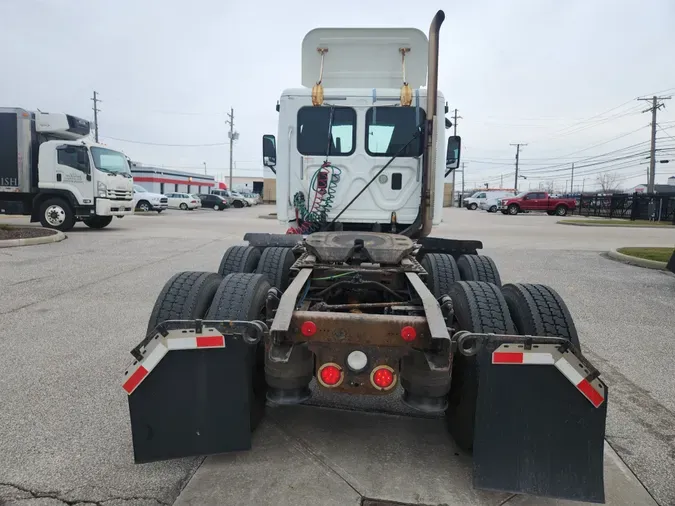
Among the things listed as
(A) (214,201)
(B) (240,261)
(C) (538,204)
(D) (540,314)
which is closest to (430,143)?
(B) (240,261)

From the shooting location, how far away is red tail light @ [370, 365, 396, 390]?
242cm

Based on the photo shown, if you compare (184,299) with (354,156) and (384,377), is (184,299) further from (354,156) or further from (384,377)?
(354,156)

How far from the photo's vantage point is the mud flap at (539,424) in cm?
227

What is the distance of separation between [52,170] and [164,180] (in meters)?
38.2

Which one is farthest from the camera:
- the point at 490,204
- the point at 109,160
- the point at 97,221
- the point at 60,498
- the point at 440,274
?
the point at 490,204

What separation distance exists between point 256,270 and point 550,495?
319 cm

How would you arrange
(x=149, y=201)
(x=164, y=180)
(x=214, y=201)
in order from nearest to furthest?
(x=149, y=201)
(x=214, y=201)
(x=164, y=180)

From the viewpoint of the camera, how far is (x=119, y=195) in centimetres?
1577

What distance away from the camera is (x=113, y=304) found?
6.23 meters

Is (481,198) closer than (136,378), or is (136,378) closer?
(136,378)

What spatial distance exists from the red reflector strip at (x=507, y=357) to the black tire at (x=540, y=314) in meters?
0.54

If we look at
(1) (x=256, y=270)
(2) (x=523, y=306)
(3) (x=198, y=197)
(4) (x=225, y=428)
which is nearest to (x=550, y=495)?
(2) (x=523, y=306)

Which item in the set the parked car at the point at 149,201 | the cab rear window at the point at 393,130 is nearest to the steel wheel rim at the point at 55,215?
the cab rear window at the point at 393,130

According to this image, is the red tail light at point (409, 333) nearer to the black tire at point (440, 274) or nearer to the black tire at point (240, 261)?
the black tire at point (440, 274)
